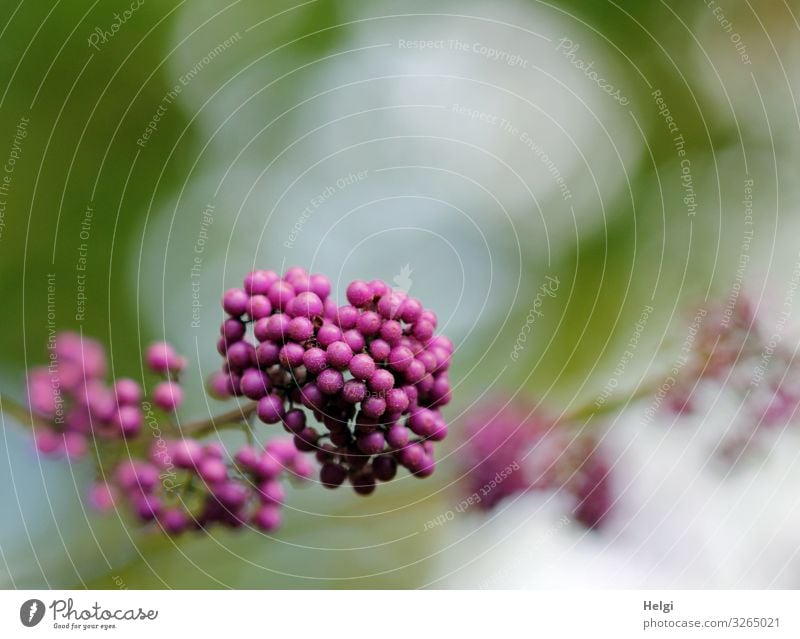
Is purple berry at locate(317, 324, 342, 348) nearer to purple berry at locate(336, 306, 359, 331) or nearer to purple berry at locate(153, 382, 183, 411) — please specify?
purple berry at locate(336, 306, 359, 331)

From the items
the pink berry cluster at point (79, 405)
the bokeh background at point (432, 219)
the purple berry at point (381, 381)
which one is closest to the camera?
the purple berry at point (381, 381)

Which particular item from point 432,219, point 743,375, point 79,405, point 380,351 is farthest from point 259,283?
point 743,375

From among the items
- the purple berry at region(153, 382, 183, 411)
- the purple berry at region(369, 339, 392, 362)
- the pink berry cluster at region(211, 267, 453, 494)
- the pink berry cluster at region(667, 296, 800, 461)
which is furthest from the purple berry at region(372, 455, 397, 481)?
the pink berry cluster at region(667, 296, 800, 461)

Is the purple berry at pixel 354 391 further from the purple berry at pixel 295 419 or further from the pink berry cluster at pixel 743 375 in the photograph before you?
the pink berry cluster at pixel 743 375

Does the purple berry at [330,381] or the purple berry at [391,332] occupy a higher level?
the purple berry at [391,332]

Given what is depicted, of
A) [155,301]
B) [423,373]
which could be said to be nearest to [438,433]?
[423,373]

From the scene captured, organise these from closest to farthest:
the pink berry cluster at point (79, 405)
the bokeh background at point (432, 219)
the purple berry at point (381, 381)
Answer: the purple berry at point (381, 381) < the pink berry cluster at point (79, 405) < the bokeh background at point (432, 219)

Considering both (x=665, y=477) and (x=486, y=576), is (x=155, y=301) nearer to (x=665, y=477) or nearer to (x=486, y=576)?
(x=486, y=576)

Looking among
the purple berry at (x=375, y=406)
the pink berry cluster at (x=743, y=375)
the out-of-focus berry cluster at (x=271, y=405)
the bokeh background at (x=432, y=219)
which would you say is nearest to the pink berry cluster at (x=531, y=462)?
the bokeh background at (x=432, y=219)
